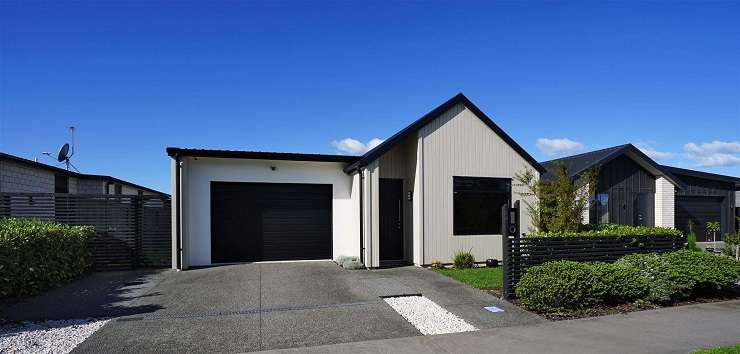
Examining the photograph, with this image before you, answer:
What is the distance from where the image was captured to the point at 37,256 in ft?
26.6

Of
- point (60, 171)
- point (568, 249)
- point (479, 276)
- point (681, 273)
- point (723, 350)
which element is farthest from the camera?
point (60, 171)

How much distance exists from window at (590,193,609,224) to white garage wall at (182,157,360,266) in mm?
9878

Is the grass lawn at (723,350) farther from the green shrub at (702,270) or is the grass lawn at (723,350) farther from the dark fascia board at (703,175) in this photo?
the dark fascia board at (703,175)

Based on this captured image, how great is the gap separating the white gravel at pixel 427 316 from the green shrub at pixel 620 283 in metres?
2.70

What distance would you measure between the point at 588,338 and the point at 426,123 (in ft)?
22.9

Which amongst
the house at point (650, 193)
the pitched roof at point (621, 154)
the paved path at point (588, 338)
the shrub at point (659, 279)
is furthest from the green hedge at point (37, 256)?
the pitched roof at point (621, 154)

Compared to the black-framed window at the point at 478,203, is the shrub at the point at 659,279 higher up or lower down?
lower down

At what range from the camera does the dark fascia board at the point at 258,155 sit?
35.5 ft

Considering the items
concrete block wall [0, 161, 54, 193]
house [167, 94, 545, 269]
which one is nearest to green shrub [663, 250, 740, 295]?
house [167, 94, 545, 269]

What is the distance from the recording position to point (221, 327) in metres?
6.05

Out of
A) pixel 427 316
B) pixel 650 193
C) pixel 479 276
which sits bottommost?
pixel 479 276

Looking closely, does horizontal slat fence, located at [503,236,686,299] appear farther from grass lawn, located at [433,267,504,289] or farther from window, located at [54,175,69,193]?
window, located at [54,175,69,193]

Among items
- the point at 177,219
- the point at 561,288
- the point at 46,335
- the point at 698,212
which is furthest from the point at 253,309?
the point at 698,212

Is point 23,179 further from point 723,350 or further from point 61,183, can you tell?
point 723,350
